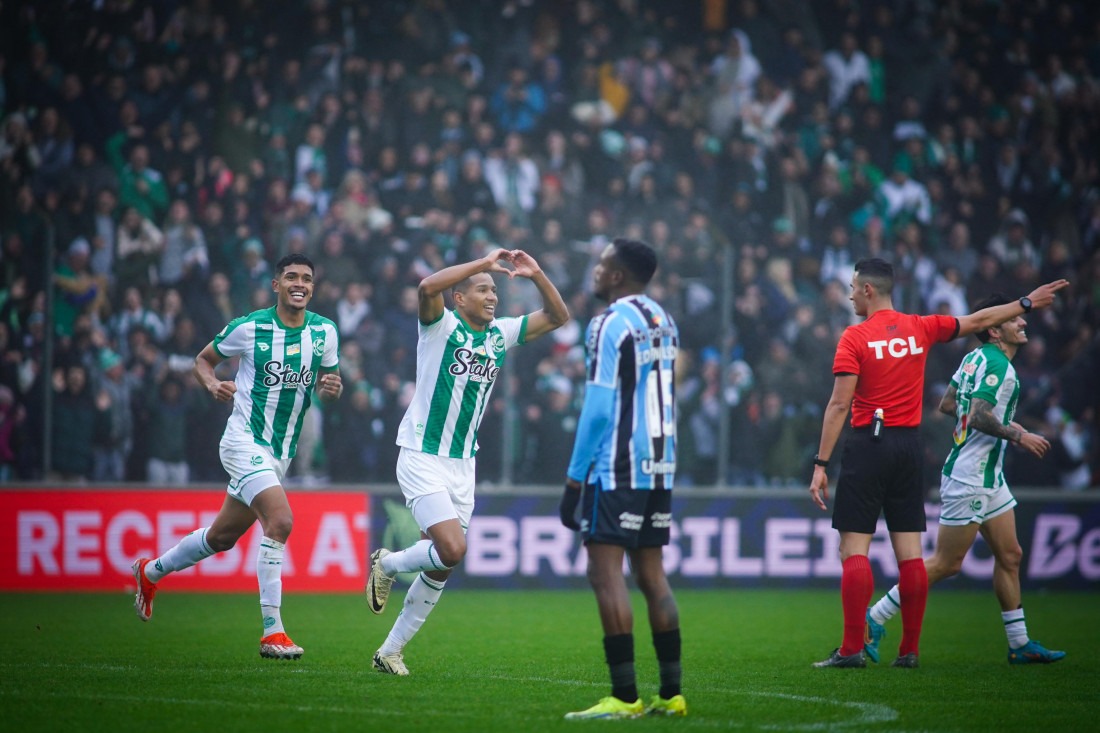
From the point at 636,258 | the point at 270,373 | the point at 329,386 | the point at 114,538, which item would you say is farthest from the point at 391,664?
the point at 114,538

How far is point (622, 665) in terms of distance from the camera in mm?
6516

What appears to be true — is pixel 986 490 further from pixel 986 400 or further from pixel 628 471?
pixel 628 471

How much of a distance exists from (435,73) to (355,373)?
6006 mm

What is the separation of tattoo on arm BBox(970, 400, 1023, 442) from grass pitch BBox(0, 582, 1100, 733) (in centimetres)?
163

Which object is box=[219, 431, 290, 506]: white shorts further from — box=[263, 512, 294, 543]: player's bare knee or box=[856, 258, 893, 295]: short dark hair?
box=[856, 258, 893, 295]: short dark hair

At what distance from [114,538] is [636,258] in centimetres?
956

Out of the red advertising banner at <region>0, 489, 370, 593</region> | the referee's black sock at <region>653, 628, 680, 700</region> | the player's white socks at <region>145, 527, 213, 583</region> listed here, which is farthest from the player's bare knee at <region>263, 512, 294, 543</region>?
the red advertising banner at <region>0, 489, 370, 593</region>

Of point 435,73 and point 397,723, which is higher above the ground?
point 435,73

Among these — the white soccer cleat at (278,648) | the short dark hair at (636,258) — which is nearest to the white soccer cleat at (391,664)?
the white soccer cleat at (278,648)

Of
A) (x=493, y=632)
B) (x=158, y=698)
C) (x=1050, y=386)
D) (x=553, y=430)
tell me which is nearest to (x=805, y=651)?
(x=493, y=632)

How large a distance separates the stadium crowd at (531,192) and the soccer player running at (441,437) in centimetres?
697

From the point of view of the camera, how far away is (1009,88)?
70.4 ft

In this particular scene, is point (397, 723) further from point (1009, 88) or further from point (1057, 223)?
point (1009, 88)

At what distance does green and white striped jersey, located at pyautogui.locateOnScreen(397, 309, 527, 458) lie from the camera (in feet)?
27.3
